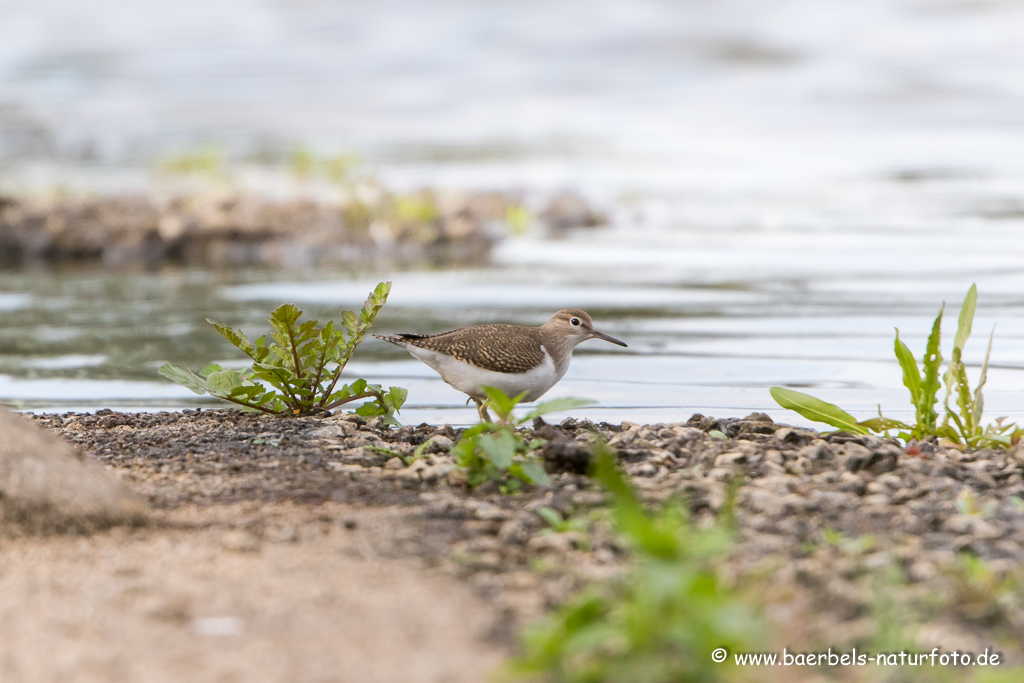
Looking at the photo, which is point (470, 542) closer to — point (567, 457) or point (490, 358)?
point (567, 457)

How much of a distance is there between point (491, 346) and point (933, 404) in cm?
189

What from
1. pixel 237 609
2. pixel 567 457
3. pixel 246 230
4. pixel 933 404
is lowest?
pixel 237 609

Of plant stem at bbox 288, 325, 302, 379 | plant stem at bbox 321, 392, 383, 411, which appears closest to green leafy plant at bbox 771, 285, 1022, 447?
plant stem at bbox 321, 392, 383, 411

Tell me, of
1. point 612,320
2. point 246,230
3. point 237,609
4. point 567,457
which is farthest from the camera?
point 246,230

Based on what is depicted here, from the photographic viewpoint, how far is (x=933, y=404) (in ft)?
15.2

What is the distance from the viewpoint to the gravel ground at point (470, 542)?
8.90ft

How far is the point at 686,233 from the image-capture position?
12.3 m

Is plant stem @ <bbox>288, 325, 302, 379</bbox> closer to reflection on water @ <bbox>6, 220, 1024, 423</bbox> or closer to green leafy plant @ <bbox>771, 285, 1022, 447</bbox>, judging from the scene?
reflection on water @ <bbox>6, 220, 1024, 423</bbox>

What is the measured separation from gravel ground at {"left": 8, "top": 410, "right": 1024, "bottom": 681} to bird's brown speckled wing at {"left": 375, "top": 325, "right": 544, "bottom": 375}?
45cm

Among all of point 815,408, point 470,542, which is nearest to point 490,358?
point 815,408

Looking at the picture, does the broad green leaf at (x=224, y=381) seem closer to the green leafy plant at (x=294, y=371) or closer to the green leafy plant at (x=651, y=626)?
the green leafy plant at (x=294, y=371)

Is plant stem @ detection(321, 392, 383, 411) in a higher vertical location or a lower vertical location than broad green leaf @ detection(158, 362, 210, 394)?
lower

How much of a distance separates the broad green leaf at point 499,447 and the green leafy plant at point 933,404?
4.30 ft

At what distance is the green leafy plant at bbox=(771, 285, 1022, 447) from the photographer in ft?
14.6
